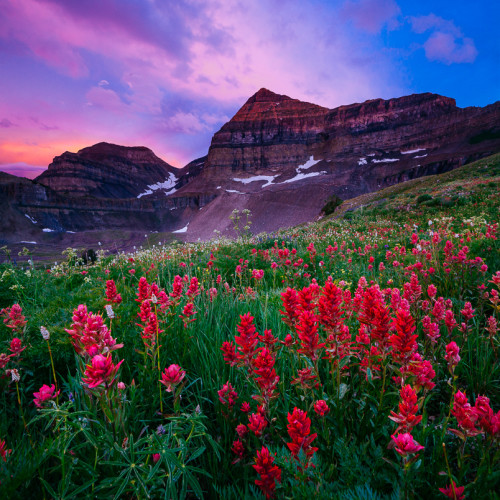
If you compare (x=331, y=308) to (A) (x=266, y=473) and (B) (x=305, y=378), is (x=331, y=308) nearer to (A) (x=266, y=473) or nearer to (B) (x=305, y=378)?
(B) (x=305, y=378)

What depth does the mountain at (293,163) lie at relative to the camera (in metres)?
85.2

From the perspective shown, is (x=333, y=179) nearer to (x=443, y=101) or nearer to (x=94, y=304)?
(x=443, y=101)

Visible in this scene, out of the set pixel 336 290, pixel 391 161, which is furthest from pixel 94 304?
pixel 391 161

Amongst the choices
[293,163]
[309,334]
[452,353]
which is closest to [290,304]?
[309,334]

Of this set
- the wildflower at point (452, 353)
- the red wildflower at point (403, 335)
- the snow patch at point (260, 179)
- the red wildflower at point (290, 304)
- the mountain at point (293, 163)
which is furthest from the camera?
the snow patch at point (260, 179)

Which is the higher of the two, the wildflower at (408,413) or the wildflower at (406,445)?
the wildflower at (408,413)

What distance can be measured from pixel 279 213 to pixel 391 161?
55.7 metres

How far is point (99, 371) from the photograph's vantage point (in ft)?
3.66

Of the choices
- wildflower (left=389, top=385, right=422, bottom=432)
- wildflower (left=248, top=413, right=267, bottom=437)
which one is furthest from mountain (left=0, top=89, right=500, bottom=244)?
wildflower (left=389, top=385, right=422, bottom=432)

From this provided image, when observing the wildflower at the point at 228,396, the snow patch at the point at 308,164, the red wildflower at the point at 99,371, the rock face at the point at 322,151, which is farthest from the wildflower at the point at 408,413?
the snow patch at the point at 308,164

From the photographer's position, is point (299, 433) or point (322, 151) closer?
point (299, 433)

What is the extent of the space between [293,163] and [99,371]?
139 meters

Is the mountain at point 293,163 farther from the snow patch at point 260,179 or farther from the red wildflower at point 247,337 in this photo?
the red wildflower at point 247,337

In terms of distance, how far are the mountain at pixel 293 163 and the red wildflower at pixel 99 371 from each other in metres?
69.5
